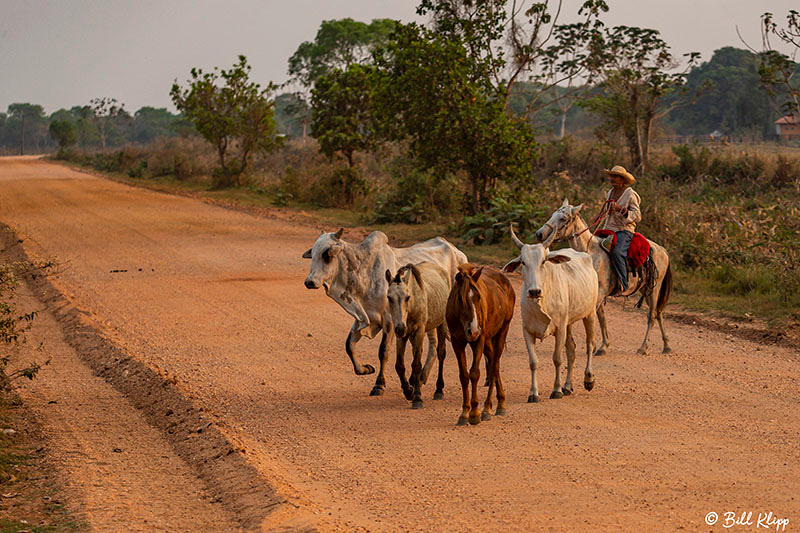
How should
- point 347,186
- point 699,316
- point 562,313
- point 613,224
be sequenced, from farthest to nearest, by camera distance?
point 347,186, point 699,316, point 613,224, point 562,313

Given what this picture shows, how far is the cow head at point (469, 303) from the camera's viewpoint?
7.62m

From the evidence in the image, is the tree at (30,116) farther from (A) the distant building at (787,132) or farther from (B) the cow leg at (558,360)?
(B) the cow leg at (558,360)

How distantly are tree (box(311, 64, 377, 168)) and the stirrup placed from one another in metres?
20.3

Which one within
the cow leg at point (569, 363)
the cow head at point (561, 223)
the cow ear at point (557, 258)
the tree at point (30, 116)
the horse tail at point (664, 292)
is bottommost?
the cow leg at point (569, 363)

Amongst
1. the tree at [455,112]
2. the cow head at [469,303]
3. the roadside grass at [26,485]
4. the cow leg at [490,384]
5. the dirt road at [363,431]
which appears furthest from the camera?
the tree at [455,112]

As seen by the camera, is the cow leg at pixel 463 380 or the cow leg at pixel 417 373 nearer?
the cow leg at pixel 463 380

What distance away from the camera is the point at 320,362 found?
34.2ft

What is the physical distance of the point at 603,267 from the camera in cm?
1100

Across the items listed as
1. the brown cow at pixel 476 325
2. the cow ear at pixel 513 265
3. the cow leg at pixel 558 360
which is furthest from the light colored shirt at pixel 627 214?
the brown cow at pixel 476 325

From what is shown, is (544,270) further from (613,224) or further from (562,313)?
(613,224)

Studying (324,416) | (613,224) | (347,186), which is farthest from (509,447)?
(347,186)

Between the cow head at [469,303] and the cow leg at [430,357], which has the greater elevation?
the cow head at [469,303]

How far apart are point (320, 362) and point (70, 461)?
3.70 m

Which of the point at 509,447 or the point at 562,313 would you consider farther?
the point at 562,313
